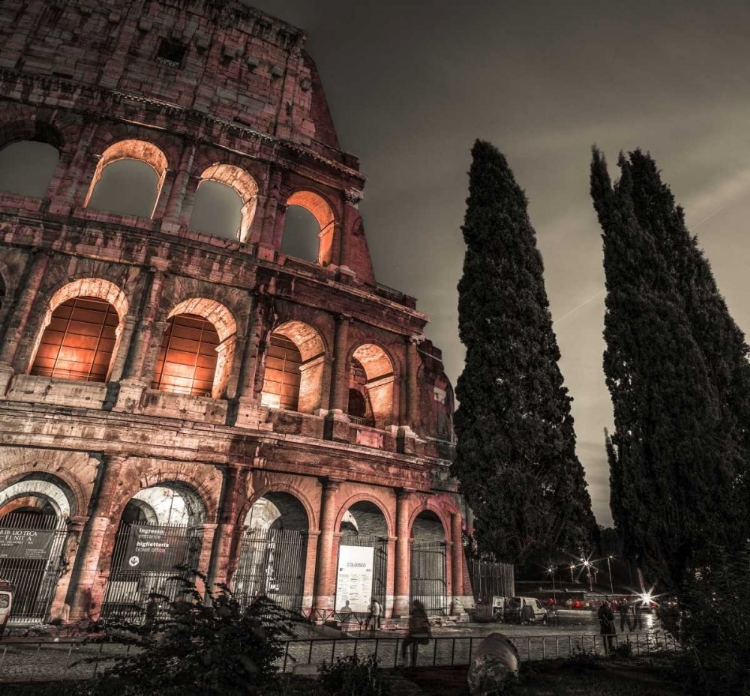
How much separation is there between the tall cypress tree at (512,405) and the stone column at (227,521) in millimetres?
6116

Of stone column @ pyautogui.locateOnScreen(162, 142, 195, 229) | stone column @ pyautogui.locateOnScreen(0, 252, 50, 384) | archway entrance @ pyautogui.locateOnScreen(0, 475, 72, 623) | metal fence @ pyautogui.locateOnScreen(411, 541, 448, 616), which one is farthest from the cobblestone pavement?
stone column @ pyautogui.locateOnScreen(162, 142, 195, 229)

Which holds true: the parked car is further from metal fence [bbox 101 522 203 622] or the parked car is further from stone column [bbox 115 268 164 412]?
stone column [bbox 115 268 164 412]

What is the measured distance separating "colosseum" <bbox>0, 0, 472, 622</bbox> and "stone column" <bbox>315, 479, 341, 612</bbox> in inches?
1.8

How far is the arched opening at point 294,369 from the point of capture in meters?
15.2

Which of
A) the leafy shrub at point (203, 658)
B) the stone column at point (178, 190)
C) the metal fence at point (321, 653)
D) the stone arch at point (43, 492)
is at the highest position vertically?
the stone column at point (178, 190)

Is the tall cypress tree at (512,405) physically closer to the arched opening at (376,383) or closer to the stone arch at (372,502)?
the stone arch at (372,502)

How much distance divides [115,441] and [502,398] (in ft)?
33.2

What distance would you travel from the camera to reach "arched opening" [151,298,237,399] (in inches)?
559

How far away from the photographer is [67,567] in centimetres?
1052

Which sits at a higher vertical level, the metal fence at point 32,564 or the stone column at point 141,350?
the stone column at point 141,350

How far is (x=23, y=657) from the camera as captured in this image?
7844 millimetres

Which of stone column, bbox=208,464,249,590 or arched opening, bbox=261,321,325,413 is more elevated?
arched opening, bbox=261,321,325,413

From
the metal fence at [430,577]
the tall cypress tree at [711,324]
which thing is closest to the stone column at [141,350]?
the metal fence at [430,577]

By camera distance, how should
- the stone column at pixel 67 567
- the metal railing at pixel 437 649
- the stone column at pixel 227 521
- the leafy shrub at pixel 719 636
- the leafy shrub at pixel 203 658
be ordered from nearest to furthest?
→ the leafy shrub at pixel 203 658 → the leafy shrub at pixel 719 636 → the metal railing at pixel 437 649 → the stone column at pixel 67 567 → the stone column at pixel 227 521
